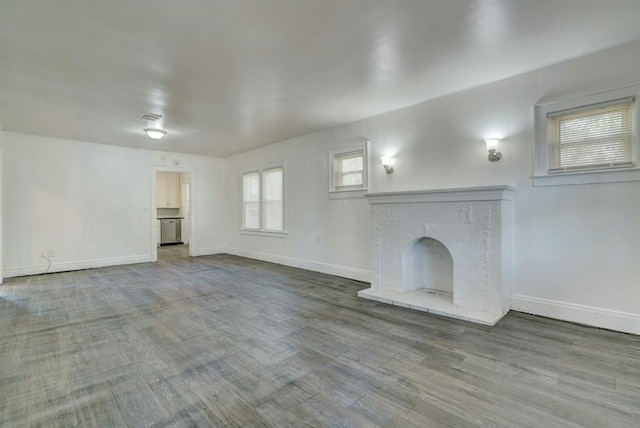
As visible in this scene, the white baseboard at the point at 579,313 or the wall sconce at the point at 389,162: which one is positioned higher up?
the wall sconce at the point at 389,162

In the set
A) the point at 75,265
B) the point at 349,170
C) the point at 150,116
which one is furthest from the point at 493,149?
the point at 75,265

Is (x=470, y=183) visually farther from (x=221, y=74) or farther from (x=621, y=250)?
(x=221, y=74)

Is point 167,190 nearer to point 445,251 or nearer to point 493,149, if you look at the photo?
point 445,251

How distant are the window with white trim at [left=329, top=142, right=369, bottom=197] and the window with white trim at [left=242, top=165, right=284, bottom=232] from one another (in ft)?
5.15

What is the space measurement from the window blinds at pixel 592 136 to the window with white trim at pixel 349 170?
2474 millimetres

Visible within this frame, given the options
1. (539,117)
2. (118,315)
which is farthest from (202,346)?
(539,117)

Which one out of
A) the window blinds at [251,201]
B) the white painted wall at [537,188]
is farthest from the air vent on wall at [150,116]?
the white painted wall at [537,188]

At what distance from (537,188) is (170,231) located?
420 inches

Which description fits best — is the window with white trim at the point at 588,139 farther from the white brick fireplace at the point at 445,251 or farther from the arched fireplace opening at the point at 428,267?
the arched fireplace opening at the point at 428,267

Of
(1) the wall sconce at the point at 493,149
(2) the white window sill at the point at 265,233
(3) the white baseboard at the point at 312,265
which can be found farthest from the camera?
(2) the white window sill at the point at 265,233

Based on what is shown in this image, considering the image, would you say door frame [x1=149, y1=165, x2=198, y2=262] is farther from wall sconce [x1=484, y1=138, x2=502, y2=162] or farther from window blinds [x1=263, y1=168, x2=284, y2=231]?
wall sconce [x1=484, y1=138, x2=502, y2=162]

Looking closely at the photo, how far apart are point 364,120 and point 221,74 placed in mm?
2498

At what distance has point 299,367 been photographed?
91.9 inches

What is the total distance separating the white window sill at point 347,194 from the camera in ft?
16.6
